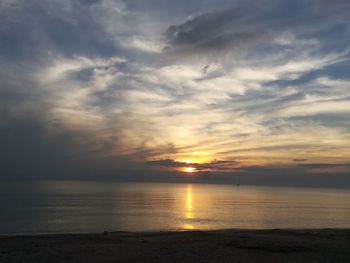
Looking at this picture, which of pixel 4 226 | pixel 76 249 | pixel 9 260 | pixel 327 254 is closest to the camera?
pixel 9 260

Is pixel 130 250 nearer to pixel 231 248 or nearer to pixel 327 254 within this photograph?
pixel 231 248

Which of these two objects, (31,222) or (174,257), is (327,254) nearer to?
(174,257)

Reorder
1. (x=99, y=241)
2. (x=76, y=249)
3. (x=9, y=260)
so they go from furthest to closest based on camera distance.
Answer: (x=99, y=241)
(x=76, y=249)
(x=9, y=260)

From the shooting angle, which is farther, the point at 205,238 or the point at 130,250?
the point at 205,238

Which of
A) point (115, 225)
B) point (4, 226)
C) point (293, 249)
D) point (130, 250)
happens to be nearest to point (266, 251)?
point (293, 249)

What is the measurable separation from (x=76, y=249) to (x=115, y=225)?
36804 mm

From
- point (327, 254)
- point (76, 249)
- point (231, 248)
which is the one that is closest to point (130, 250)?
point (76, 249)

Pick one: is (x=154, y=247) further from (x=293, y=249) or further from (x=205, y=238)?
(x=293, y=249)

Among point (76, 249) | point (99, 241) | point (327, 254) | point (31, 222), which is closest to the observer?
point (327, 254)

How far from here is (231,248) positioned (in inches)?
1035

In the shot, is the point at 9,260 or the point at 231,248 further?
the point at 231,248

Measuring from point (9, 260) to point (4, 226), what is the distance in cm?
4297

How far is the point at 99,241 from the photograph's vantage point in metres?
30.9

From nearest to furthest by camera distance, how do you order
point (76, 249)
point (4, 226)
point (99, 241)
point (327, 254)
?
1. point (327, 254)
2. point (76, 249)
3. point (99, 241)
4. point (4, 226)
